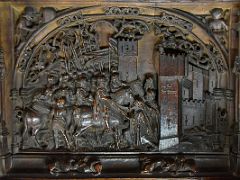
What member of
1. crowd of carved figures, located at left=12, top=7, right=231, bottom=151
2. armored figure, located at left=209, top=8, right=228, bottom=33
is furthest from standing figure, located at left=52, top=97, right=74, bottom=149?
armored figure, located at left=209, top=8, right=228, bottom=33

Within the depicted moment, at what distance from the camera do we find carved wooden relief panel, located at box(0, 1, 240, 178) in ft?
11.6

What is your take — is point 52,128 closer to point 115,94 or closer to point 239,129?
point 115,94

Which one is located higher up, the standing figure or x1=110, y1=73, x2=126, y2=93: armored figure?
x1=110, y1=73, x2=126, y2=93: armored figure

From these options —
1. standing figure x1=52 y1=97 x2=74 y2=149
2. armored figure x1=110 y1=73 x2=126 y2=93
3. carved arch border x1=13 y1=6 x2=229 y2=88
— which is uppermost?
carved arch border x1=13 y1=6 x2=229 y2=88

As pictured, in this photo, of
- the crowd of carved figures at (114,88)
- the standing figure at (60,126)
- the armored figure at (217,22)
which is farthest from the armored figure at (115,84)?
the armored figure at (217,22)

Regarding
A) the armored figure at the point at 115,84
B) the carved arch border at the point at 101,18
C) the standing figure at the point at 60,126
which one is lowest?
the standing figure at the point at 60,126

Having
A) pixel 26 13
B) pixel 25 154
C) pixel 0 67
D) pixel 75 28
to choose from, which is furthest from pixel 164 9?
pixel 25 154

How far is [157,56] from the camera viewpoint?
3.59 m

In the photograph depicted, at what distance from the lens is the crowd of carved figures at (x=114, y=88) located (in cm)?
358

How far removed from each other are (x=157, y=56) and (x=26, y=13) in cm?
103

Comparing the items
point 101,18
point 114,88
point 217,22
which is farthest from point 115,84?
point 217,22

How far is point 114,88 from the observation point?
11.8 ft

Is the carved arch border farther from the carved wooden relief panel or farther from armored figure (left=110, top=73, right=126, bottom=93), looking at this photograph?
armored figure (left=110, top=73, right=126, bottom=93)

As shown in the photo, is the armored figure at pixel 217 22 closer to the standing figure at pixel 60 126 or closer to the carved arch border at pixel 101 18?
the carved arch border at pixel 101 18
